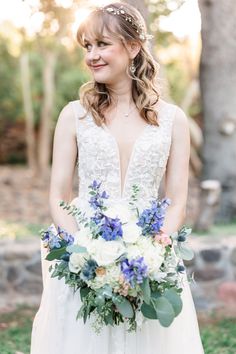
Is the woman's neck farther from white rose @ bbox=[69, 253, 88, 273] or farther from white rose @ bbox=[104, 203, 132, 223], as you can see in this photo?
white rose @ bbox=[69, 253, 88, 273]

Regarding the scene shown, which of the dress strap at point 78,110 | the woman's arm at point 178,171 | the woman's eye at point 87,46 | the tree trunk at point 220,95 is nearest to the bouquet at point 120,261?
the woman's arm at point 178,171

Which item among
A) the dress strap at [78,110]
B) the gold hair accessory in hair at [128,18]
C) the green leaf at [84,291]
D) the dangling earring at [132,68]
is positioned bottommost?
the green leaf at [84,291]

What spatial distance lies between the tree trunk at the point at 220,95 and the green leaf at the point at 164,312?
5.57 metres

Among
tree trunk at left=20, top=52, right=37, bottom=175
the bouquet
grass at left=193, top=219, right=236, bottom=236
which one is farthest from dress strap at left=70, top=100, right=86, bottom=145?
tree trunk at left=20, top=52, right=37, bottom=175

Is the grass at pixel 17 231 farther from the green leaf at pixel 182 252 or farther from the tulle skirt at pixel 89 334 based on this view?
the green leaf at pixel 182 252

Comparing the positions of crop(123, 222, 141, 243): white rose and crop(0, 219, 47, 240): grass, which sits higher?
crop(0, 219, 47, 240): grass

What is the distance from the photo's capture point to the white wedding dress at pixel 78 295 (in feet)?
9.79

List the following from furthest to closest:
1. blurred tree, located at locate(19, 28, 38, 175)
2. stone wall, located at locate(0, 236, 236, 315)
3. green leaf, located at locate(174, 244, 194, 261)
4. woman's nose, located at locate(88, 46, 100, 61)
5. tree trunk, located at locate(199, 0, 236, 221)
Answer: blurred tree, located at locate(19, 28, 38, 175) < tree trunk, located at locate(199, 0, 236, 221) < stone wall, located at locate(0, 236, 236, 315) < woman's nose, located at locate(88, 46, 100, 61) < green leaf, located at locate(174, 244, 194, 261)

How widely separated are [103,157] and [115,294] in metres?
0.67

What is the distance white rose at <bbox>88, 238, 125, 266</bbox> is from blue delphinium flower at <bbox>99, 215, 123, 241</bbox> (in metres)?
0.02

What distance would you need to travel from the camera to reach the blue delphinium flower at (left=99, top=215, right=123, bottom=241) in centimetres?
259

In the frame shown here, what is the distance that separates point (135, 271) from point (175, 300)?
0.66 feet

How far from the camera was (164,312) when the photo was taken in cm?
261

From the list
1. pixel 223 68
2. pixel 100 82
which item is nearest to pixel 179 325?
pixel 100 82
